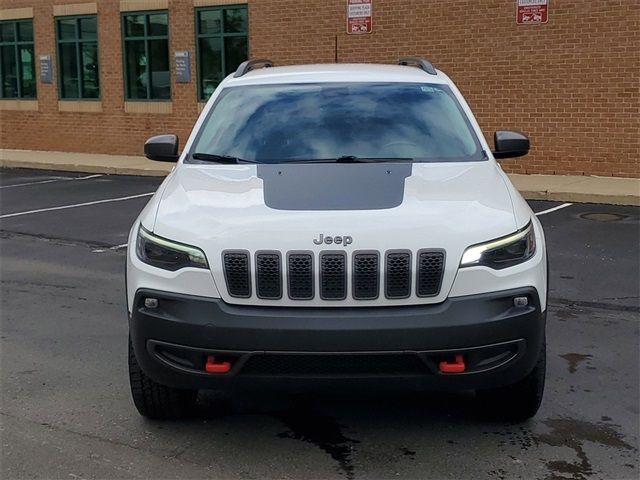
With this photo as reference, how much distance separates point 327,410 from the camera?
15.0ft

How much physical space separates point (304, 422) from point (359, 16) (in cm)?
1274

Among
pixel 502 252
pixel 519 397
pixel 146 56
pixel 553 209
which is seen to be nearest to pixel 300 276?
pixel 502 252

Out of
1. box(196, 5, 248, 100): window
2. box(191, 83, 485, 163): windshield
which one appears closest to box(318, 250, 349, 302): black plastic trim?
box(191, 83, 485, 163): windshield

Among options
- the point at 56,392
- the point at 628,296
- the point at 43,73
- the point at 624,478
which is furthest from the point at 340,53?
the point at 624,478

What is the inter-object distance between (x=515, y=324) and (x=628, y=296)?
3.74m

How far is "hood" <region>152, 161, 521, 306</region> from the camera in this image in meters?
3.69

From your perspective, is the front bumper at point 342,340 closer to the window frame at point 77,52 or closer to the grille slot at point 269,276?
the grille slot at point 269,276

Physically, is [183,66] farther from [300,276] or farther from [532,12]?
[300,276]

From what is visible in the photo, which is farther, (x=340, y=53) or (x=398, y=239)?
(x=340, y=53)

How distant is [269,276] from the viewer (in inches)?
144

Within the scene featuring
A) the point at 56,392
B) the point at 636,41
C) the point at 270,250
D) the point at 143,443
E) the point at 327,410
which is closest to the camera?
the point at 270,250

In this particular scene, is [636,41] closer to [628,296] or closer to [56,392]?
[628,296]

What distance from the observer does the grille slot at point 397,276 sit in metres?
3.66

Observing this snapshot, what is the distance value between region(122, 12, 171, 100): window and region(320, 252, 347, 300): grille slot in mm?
15892
